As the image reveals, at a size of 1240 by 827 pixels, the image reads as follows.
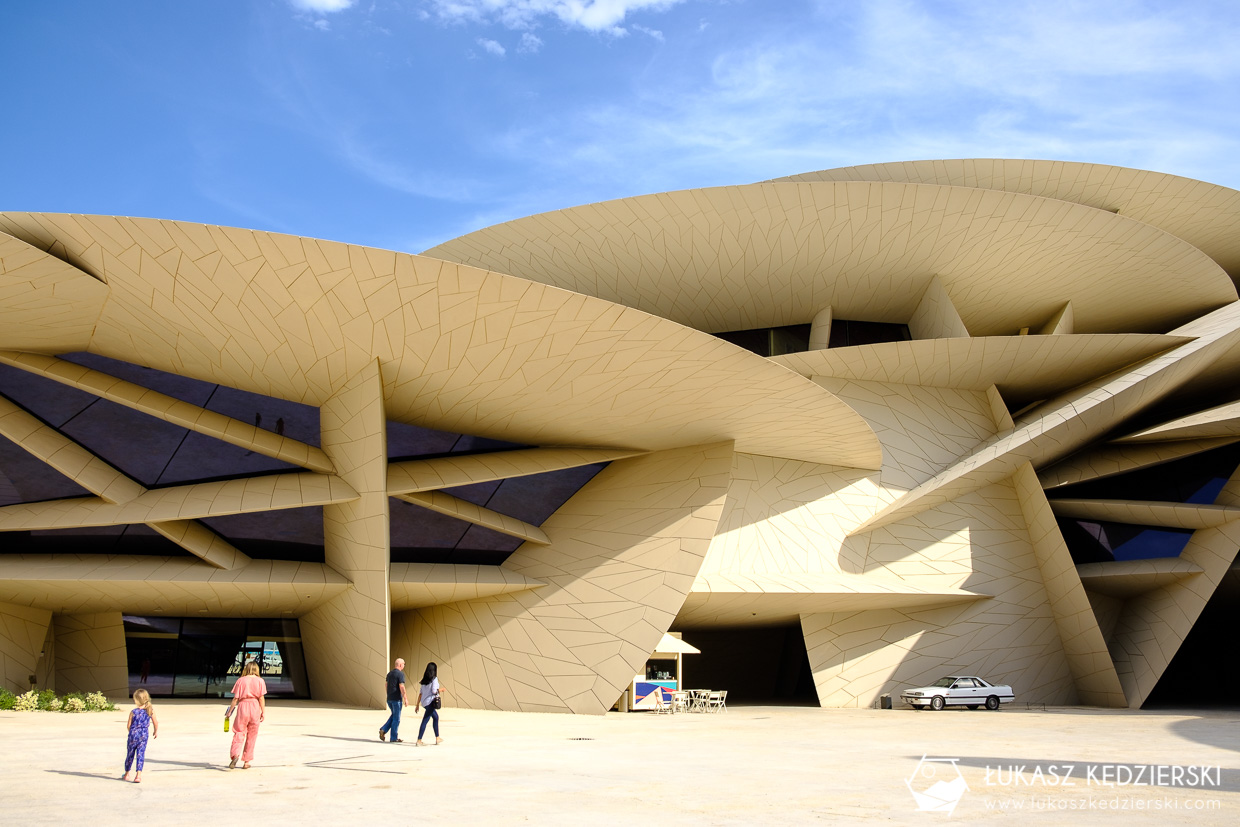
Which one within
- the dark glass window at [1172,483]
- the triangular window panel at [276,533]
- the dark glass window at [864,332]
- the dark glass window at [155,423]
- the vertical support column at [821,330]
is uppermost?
the dark glass window at [864,332]

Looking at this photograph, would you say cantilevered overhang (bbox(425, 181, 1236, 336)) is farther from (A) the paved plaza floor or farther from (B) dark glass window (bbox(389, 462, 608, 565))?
(A) the paved plaza floor

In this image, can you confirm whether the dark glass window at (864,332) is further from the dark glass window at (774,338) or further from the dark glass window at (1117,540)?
the dark glass window at (1117,540)

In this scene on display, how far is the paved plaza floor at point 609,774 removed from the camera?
250 inches

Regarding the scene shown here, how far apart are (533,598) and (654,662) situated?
20.4ft

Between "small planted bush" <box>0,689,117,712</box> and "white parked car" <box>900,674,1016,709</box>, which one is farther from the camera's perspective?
"white parked car" <box>900,674,1016,709</box>

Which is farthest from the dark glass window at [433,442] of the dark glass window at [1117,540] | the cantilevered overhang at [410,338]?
the dark glass window at [1117,540]

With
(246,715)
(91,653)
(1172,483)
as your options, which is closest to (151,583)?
(91,653)

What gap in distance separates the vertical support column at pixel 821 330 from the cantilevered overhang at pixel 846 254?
203mm

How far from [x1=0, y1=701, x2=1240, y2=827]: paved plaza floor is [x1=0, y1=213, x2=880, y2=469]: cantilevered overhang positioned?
5988 mm

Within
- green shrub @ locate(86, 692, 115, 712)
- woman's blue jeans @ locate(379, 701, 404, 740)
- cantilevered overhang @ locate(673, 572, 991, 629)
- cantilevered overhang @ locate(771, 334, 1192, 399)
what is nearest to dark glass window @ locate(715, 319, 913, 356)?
cantilevered overhang @ locate(771, 334, 1192, 399)

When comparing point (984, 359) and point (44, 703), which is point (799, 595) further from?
point (44, 703)

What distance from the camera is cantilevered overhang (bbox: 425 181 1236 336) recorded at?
71.6 feet

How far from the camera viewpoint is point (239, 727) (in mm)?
8438

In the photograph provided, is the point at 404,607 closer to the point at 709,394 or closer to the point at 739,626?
the point at 709,394
